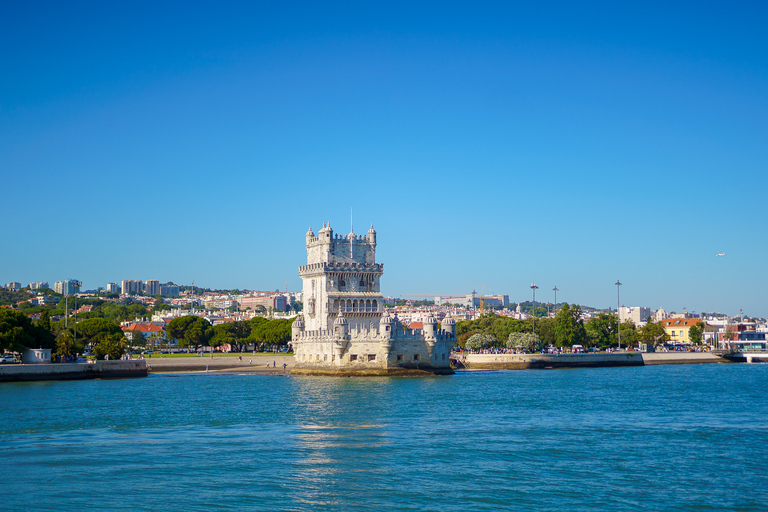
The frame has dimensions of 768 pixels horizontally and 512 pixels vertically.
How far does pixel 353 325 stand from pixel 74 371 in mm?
21774

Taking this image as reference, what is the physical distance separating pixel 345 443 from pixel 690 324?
406ft

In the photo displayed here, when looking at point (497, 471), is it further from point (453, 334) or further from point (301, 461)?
point (453, 334)

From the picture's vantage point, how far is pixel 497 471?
29.7m

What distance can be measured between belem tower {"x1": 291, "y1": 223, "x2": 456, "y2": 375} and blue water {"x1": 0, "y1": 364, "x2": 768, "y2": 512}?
32.6ft

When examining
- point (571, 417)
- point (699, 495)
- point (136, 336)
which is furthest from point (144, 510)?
point (136, 336)

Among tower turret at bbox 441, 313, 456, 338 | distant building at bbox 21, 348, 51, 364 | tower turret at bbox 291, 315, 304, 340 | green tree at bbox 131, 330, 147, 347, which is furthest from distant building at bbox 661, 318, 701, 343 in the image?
distant building at bbox 21, 348, 51, 364

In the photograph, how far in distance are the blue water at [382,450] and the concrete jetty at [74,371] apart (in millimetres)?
7953

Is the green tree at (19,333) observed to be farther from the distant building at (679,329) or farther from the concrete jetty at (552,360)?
the distant building at (679,329)

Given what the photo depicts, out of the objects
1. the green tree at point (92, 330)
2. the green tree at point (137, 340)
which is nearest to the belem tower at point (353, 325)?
the green tree at point (92, 330)

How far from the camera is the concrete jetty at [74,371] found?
2544 inches

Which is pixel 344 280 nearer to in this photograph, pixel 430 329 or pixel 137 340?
pixel 430 329

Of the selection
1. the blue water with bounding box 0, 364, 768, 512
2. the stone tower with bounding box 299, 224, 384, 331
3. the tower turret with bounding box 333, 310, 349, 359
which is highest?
the stone tower with bounding box 299, 224, 384, 331

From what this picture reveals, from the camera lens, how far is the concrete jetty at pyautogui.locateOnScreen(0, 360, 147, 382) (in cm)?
6462

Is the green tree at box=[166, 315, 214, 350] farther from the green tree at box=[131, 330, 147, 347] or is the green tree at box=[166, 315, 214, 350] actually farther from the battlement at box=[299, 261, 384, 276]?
the battlement at box=[299, 261, 384, 276]
